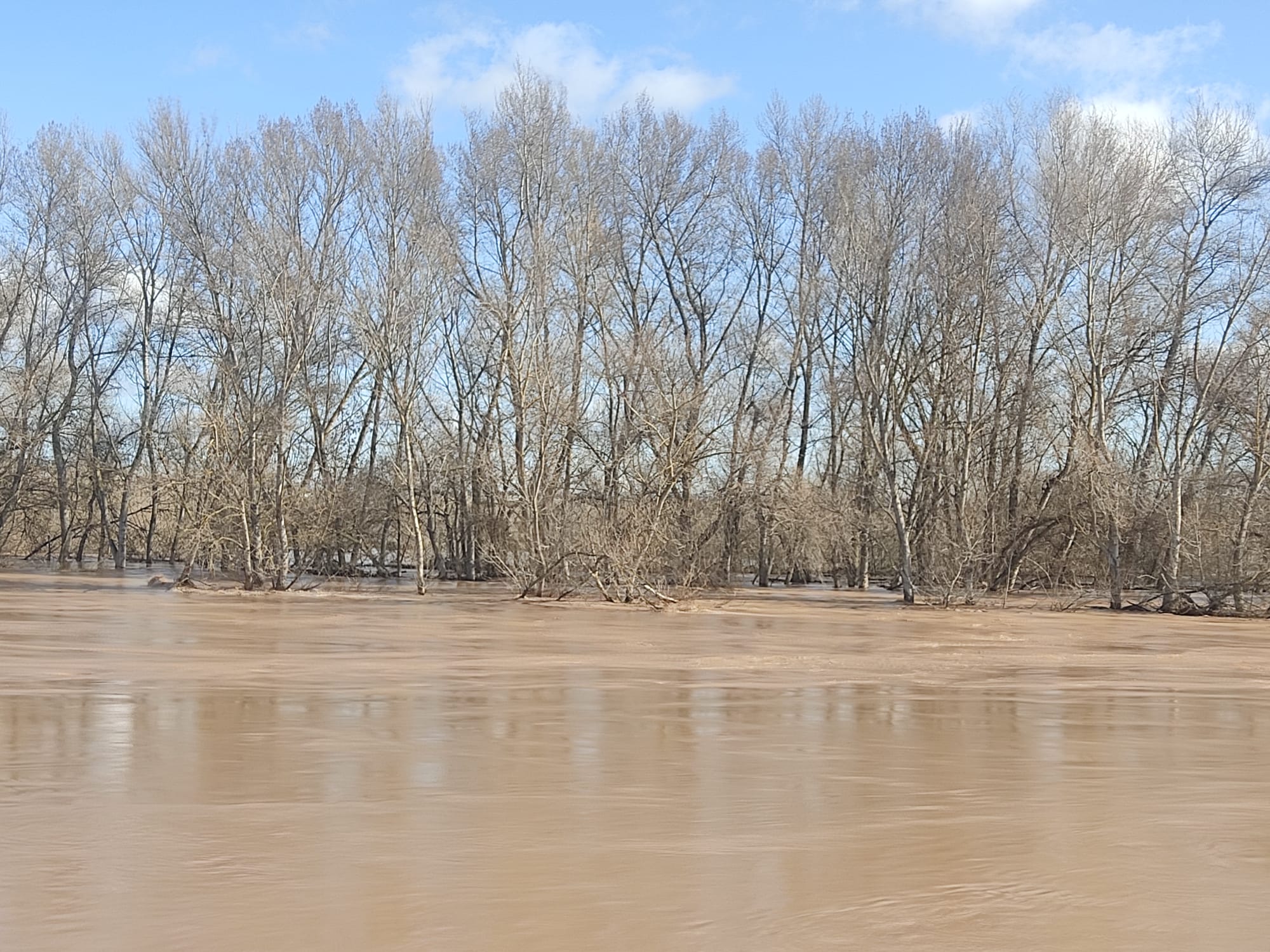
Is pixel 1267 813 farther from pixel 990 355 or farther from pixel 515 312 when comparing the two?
pixel 990 355

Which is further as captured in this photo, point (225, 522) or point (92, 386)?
point (92, 386)

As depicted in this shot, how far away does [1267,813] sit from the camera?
23.8ft

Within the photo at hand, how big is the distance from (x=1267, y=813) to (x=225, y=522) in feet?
91.3

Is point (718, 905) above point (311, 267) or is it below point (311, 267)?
below

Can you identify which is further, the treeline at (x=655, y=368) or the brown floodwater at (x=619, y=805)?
the treeline at (x=655, y=368)

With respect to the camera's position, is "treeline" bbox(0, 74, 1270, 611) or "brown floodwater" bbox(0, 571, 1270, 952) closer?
"brown floodwater" bbox(0, 571, 1270, 952)

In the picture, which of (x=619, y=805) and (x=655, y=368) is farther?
(x=655, y=368)

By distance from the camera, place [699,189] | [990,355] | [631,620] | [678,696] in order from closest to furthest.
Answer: [678,696] < [631,620] < [990,355] < [699,189]

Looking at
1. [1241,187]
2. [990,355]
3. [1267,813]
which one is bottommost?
[1267,813]

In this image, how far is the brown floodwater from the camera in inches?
203

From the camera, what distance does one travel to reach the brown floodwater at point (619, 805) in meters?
5.16

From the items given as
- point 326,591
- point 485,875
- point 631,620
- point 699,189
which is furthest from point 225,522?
point 485,875

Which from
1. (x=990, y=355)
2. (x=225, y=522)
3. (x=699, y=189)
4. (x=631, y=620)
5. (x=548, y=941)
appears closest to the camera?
(x=548, y=941)

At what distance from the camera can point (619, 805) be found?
287 inches
